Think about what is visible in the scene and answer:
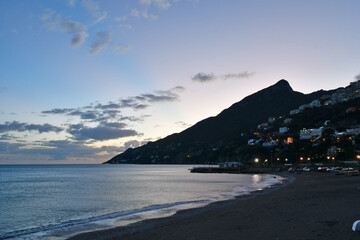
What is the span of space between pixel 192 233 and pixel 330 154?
14346 cm

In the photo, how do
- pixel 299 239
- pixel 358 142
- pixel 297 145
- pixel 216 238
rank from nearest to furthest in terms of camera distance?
pixel 299 239 < pixel 216 238 < pixel 358 142 < pixel 297 145

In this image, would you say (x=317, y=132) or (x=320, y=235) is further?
(x=317, y=132)

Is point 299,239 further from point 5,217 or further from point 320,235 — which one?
point 5,217

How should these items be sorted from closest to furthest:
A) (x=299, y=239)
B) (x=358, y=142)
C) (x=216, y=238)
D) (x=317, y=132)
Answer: (x=299, y=239), (x=216, y=238), (x=358, y=142), (x=317, y=132)

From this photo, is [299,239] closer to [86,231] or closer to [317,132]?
[86,231]

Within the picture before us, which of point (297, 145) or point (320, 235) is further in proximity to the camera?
point (297, 145)

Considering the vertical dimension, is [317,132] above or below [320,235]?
above

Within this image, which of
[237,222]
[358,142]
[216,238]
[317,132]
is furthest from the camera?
[317,132]

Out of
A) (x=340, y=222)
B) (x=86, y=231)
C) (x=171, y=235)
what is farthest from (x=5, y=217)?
(x=340, y=222)

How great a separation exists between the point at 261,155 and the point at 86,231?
18340cm

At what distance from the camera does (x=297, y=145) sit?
172m

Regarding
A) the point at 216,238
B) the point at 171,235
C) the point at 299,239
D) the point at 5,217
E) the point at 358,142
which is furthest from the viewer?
the point at 358,142

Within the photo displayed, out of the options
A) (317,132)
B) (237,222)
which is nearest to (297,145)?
(317,132)

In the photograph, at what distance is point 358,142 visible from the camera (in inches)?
5344
